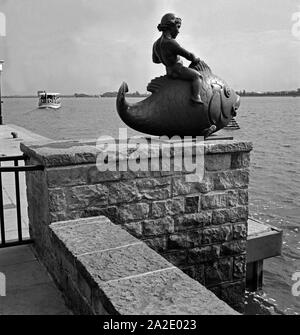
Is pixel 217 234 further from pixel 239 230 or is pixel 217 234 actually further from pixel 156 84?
pixel 156 84

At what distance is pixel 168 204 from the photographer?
5023 millimetres

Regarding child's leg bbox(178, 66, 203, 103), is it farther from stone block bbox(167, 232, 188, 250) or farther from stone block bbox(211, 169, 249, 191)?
stone block bbox(167, 232, 188, 250)

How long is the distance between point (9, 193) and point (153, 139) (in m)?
3.78

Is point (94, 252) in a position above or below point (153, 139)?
below

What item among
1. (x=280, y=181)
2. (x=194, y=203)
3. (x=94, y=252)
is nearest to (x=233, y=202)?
(x=194, y=203)

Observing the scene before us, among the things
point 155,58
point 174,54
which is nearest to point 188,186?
point 174,54

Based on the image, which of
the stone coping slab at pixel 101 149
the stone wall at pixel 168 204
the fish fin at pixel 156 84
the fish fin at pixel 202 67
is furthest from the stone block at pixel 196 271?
the fish fin at pixel 202 67

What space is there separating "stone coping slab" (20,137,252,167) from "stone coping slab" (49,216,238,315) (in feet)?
2.38

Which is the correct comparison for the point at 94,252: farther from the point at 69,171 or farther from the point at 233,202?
the point at 233,202

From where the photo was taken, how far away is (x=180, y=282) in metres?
2.84

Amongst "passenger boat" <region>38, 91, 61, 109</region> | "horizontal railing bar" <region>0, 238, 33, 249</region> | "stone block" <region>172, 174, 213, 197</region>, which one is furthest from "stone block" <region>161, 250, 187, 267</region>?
"passenger boat" <region>38, 91, 61, 109</region>

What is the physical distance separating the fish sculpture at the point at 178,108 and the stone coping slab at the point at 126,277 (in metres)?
2.05

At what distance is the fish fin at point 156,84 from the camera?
5.66 metres

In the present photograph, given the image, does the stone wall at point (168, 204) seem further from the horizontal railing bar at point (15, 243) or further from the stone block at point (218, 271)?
the horizontal railing bar at point (15, 243)
